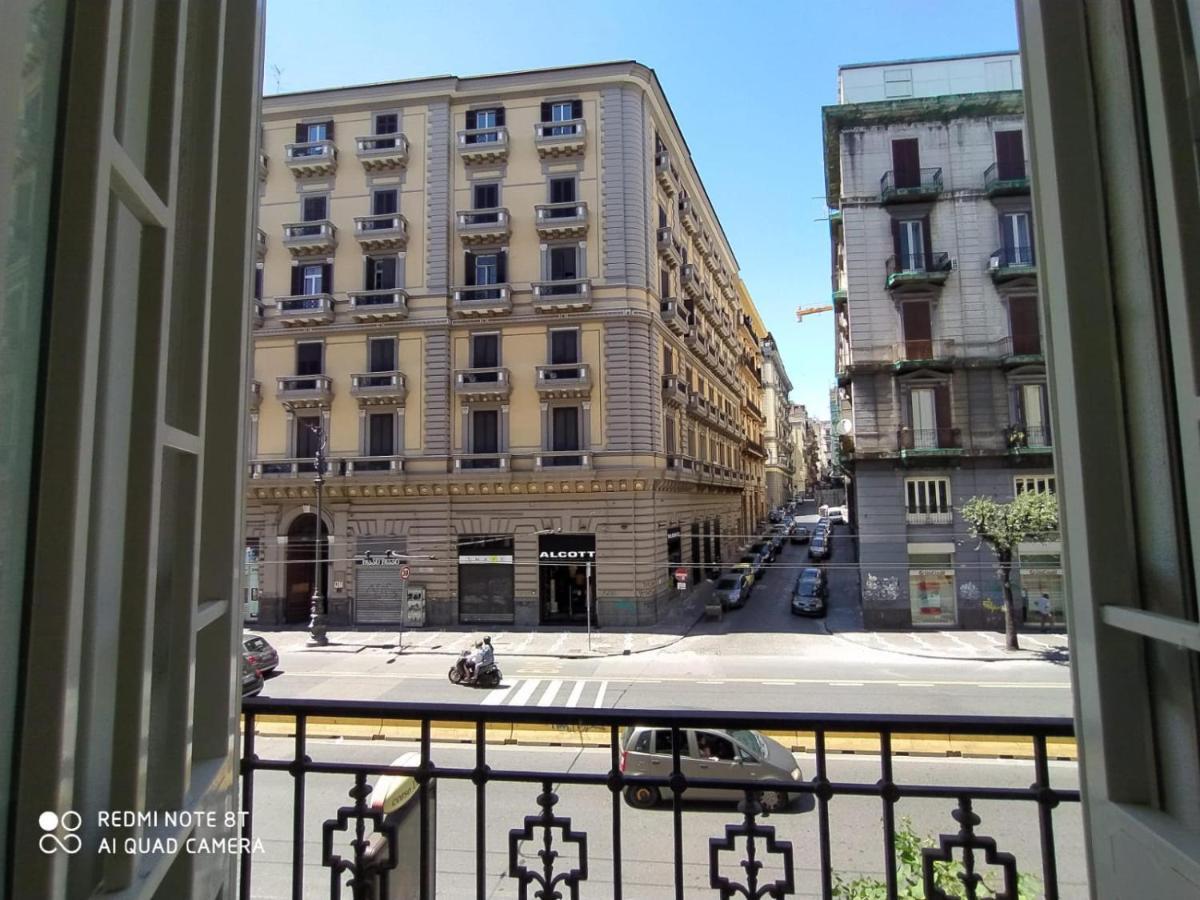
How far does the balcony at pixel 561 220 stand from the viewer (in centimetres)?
1912

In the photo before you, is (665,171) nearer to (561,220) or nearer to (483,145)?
(561,220)

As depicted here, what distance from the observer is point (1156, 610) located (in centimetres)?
143

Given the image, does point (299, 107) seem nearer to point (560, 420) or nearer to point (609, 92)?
point (609, 92)

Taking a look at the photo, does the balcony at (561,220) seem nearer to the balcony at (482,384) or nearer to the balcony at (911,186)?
the balcony at (482,384)

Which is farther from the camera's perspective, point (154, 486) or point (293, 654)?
point (293, 654)

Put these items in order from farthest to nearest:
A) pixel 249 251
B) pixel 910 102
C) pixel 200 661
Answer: pixel 910 102
pixel 249 251
pixel 200 661

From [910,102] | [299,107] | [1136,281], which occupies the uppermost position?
[299,107]

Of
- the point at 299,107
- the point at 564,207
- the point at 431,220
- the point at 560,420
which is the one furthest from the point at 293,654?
the point at 299,107

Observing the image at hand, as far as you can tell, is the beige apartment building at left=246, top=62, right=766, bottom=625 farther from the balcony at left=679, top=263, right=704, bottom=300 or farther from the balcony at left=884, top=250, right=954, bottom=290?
the balcony at left=884, top=250, right=954, bottom=290

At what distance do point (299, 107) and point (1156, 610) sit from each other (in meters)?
24.6

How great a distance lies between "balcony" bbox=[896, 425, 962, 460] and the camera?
688 inches

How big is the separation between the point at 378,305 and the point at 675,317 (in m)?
9.29

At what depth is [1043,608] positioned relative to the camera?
16.8 m

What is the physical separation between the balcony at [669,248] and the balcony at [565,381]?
5505 mm
